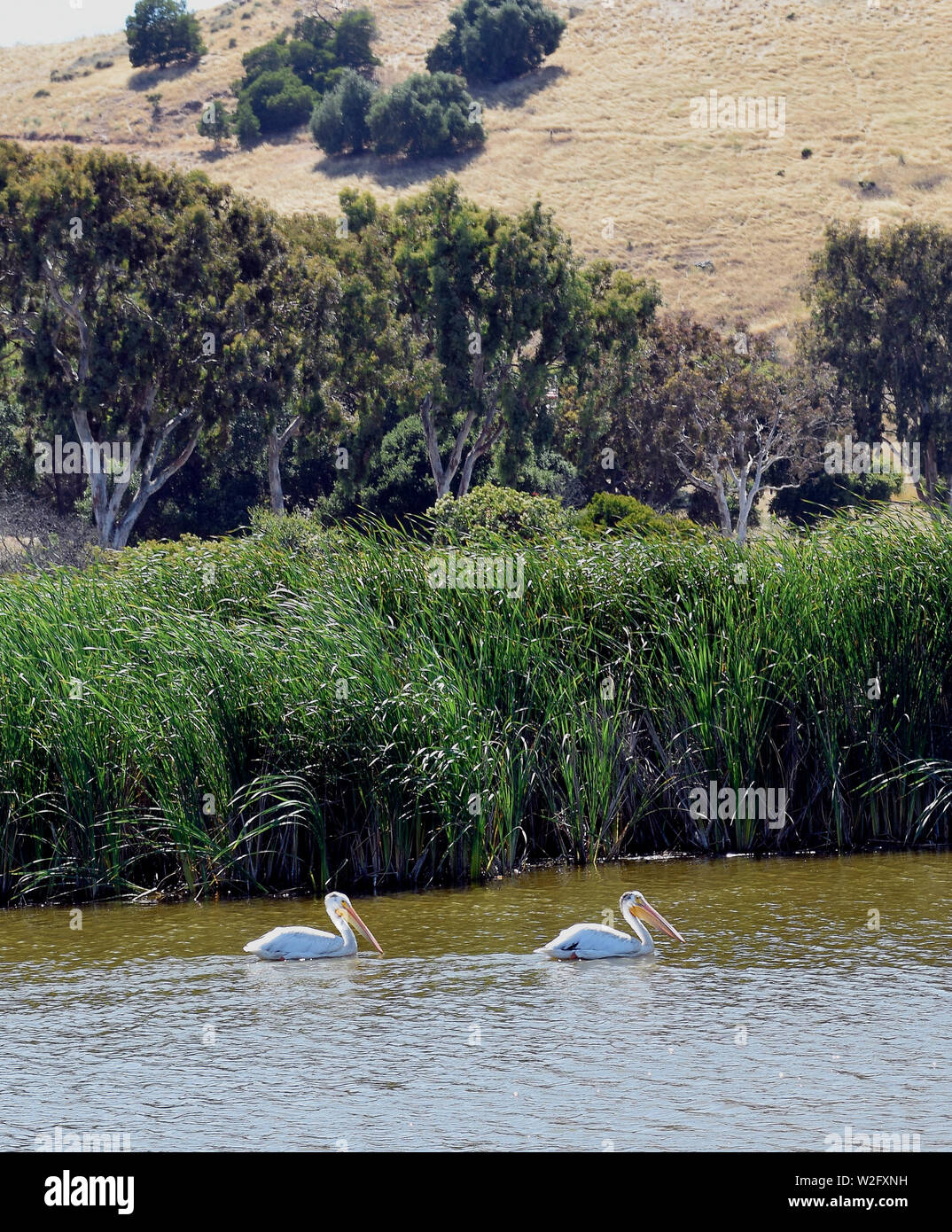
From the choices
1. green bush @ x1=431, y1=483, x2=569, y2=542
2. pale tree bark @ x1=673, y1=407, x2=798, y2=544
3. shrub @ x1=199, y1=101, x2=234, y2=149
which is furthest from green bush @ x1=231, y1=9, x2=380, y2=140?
green bush @ x1=431, y1=483, x2=569, y2=542

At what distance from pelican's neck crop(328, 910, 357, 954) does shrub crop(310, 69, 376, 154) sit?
101 metres

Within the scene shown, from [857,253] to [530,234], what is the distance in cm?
1768

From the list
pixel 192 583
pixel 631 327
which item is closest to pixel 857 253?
pixel 631 327

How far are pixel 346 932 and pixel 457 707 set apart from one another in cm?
253

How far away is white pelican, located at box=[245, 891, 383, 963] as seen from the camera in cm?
1016

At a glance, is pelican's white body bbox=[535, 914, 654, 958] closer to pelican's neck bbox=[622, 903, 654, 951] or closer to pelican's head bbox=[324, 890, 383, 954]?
pelican's neck bbox=[622, 903, 654, 951]

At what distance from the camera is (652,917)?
34.4 ft

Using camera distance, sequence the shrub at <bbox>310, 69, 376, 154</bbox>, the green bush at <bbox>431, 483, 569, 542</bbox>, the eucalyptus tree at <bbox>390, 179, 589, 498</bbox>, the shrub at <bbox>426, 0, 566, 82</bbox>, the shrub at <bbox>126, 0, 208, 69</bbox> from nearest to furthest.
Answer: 1. the green bush at <bbox>431, 483, 569, 542</bbox>
2. the eucalyptus tree at <bbox>390, 179, 589, 498</bbox>
3. the shrub at <bbox>310, 69, 376, 154</bbox>
4. the shrub at <bbox>426, 0, 566, 82</bbox>
5. the shrub at <bbox>126, 0, 208, 69</bbox>

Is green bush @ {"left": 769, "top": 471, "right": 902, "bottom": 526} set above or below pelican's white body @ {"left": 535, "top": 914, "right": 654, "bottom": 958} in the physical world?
below

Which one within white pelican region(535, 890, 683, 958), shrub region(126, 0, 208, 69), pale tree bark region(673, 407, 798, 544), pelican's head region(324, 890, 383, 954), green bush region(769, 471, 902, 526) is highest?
shrub region(126, 0, 208, 69)

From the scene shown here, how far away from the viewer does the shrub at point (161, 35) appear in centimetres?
12544

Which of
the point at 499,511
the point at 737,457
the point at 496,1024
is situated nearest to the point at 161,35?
the point at 737,457

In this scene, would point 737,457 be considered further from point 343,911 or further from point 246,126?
point 246,126

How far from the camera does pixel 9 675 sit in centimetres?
1239
